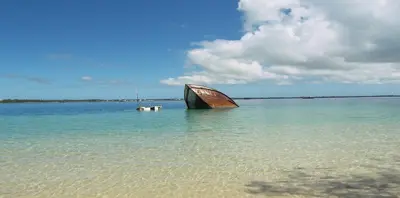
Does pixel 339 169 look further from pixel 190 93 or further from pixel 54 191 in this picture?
pixel 190 93

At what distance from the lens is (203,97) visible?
5797 cm

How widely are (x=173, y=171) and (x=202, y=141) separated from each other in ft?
23.6

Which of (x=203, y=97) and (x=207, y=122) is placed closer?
(x=207, y=122)

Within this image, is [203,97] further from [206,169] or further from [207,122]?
[206,169]

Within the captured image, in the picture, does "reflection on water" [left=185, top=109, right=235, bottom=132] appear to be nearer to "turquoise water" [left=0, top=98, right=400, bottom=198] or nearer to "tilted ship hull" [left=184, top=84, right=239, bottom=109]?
"turquoise water" [left=0, top=98, right=400, bottom=198]

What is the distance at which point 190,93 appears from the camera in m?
58.6

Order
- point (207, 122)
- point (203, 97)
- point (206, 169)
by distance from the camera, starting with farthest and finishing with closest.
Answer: point (203, 97), point (207, 122), point (206, 169)

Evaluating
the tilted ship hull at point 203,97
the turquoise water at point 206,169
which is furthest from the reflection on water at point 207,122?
the tilted ship hull at point 203,97

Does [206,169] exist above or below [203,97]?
below

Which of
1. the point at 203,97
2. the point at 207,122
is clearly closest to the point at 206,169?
the point at 207,122

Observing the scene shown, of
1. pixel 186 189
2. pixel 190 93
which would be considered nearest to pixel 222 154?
pixel 186 189

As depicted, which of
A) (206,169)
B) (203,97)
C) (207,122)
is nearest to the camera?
(206,169)

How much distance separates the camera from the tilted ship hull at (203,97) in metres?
57.8

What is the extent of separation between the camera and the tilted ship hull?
190 ft
